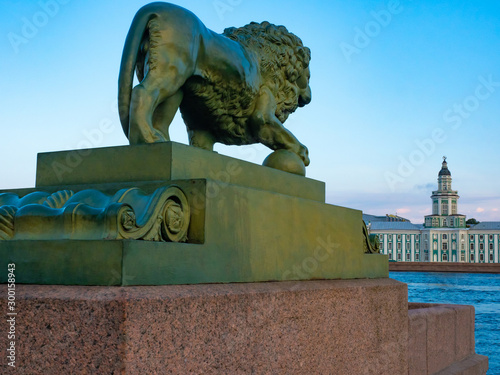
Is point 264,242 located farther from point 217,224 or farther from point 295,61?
point 295,61

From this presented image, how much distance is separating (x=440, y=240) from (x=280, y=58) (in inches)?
3399

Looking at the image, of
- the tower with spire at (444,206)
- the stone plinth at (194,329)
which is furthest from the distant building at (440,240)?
the stone plinth at (194,329)

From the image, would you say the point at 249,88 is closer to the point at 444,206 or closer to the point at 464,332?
the point at 464,332

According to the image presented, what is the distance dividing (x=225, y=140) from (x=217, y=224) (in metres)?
1.22

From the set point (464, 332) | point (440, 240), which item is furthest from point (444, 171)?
point (464, 332)

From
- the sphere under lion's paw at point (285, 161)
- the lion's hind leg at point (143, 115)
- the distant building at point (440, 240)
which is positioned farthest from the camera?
the distant building at point (440, 240)

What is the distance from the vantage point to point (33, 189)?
2.61 metres

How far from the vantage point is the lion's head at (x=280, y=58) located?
339 cm

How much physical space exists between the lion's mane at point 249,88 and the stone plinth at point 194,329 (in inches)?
41.4

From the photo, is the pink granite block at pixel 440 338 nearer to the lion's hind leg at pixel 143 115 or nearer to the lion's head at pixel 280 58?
the lion's head at pixel 280 58

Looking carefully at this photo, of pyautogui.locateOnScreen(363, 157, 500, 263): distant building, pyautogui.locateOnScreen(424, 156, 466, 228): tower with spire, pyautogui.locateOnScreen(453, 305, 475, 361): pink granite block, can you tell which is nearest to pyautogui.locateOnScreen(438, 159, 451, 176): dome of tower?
pyautogui.locateOnScreen(424, 156, 466, 228): tower with spire

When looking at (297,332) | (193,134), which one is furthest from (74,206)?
(193,134)

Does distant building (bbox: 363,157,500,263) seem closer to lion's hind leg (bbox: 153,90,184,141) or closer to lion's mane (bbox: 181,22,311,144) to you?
lion's mane (bbox: 181,22,311,144)

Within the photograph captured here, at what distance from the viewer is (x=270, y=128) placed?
11.2 ft
